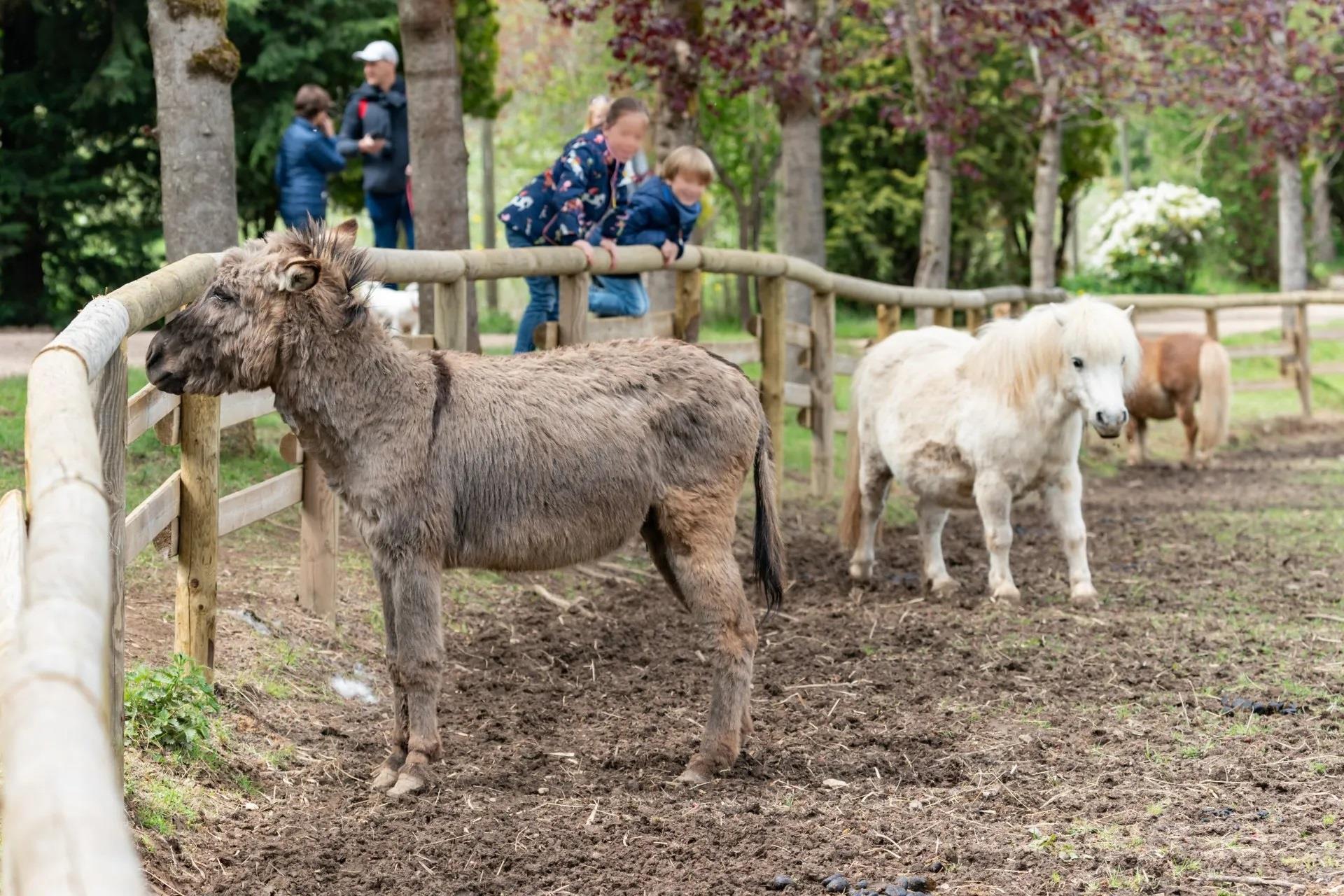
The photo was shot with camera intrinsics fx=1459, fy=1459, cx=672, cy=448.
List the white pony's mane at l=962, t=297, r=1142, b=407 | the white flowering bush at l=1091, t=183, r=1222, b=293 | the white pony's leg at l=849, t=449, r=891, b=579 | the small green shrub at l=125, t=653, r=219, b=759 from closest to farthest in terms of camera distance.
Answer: the small green shrub at l=125, t=653, r=219, b=759 < the white pony's mane at l=962, t=297, r=1142, b=407 < the white pony's leg at l=849, t=449, r=891, b=579 < the white flowering bush at l=1091, t=183, r=1222, b=293

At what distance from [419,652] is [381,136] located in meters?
7.02

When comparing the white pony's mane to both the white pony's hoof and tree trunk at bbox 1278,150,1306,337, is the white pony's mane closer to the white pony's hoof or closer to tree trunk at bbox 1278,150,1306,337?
the white pony's hoof

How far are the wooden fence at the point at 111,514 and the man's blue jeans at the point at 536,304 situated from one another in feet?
0.79

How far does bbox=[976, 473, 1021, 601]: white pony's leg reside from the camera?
7.37 m

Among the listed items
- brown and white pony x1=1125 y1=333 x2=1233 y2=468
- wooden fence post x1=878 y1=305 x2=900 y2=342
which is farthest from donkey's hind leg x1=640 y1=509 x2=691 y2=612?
brown and white pony x1=1125 y1=333 x2=1233 y2=468

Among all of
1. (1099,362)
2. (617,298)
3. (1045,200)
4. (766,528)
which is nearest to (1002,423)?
(1099,362)

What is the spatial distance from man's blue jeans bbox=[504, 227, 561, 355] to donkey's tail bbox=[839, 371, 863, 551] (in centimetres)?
191

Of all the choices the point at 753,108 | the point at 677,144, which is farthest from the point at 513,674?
A: the point at 753,108

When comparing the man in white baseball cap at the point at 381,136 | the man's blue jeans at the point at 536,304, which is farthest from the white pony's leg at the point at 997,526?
the man in white baseball cap at the point at 381,136

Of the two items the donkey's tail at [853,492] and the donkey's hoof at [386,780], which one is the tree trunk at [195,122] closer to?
the donkey's tail at [853,492]

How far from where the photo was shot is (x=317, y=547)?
593cm

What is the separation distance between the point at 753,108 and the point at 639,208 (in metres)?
15.0

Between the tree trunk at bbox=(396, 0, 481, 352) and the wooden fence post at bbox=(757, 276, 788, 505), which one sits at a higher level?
the tree trunk at bbox=(396, 0, 481, 352)

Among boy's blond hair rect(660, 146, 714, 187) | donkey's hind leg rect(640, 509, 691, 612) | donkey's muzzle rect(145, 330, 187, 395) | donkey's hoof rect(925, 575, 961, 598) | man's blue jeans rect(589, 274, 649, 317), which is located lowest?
donkey's hoof rect(925, 575, 961, 598)
